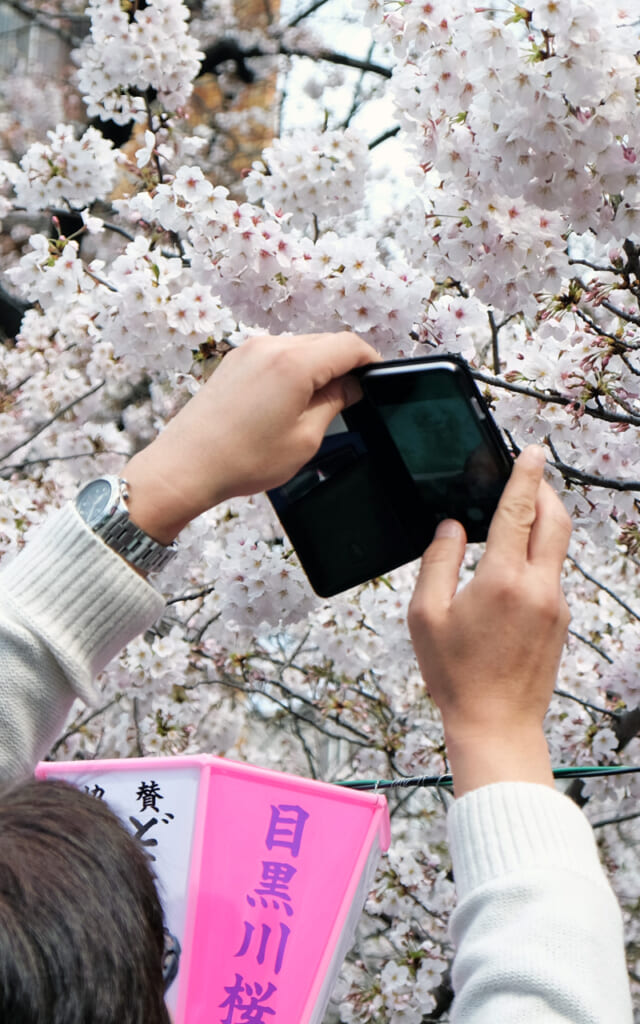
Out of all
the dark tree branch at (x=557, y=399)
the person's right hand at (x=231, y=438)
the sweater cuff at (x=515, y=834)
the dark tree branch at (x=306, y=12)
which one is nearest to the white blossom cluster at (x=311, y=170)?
the dark tree branch at (x=557, y=399)

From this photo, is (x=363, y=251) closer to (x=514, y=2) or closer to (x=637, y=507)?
(x=514, y=2)

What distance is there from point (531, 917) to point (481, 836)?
88 mm

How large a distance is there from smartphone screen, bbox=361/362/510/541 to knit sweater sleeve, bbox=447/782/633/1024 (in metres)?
0.51

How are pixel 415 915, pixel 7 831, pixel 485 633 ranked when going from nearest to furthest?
pixel 7 831 → pixel 485 633 → pixel 415 915

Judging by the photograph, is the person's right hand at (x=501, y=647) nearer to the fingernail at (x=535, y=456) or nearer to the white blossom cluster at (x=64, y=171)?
the fingernail at (x=535, y=456)

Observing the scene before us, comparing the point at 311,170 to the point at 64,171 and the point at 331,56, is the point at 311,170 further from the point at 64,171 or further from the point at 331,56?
the point at 331,56

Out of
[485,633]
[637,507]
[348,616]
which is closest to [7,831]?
[485,633]

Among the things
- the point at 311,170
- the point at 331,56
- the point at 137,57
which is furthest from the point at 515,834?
the point at 331,56

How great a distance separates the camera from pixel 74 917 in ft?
2.32

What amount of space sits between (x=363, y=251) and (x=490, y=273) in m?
0.32

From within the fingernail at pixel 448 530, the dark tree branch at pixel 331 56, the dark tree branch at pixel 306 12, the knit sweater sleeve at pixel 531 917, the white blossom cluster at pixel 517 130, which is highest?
the dark tree branch at pixel 306 12

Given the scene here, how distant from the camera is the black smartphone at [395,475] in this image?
4.13 feet

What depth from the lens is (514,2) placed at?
5.07 feet

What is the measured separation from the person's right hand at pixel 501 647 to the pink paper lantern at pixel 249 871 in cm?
40
